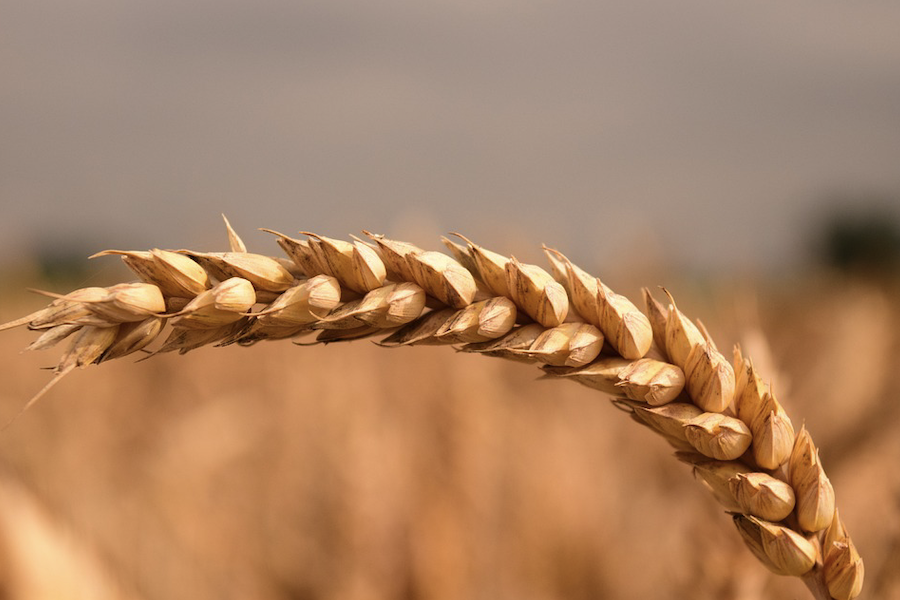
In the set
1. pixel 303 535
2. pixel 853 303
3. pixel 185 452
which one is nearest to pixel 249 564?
pixel 303 535

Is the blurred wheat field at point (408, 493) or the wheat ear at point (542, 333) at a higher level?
the wheat ear at point (542, 333)

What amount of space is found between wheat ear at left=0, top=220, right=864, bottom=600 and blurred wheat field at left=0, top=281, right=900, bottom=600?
1.57 ft

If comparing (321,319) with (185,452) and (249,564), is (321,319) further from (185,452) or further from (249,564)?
(185,452)

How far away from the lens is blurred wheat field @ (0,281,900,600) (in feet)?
4.60

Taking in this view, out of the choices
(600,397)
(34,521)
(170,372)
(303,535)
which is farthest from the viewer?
(170,372)

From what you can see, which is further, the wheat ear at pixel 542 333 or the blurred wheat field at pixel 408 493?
the blurred wheat field at pixel 408 493

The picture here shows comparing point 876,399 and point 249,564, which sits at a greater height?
point 249,564

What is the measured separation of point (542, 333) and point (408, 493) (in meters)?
1.61

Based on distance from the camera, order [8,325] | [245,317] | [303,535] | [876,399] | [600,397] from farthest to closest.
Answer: [600,397] < [876,399] < [303,535] < [245,317] < [8,325]

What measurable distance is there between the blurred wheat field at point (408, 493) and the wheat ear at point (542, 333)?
48cm

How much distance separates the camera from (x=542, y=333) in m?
0.73

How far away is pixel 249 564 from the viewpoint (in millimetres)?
2393

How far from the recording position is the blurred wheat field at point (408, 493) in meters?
1.40

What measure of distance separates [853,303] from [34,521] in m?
4.13
